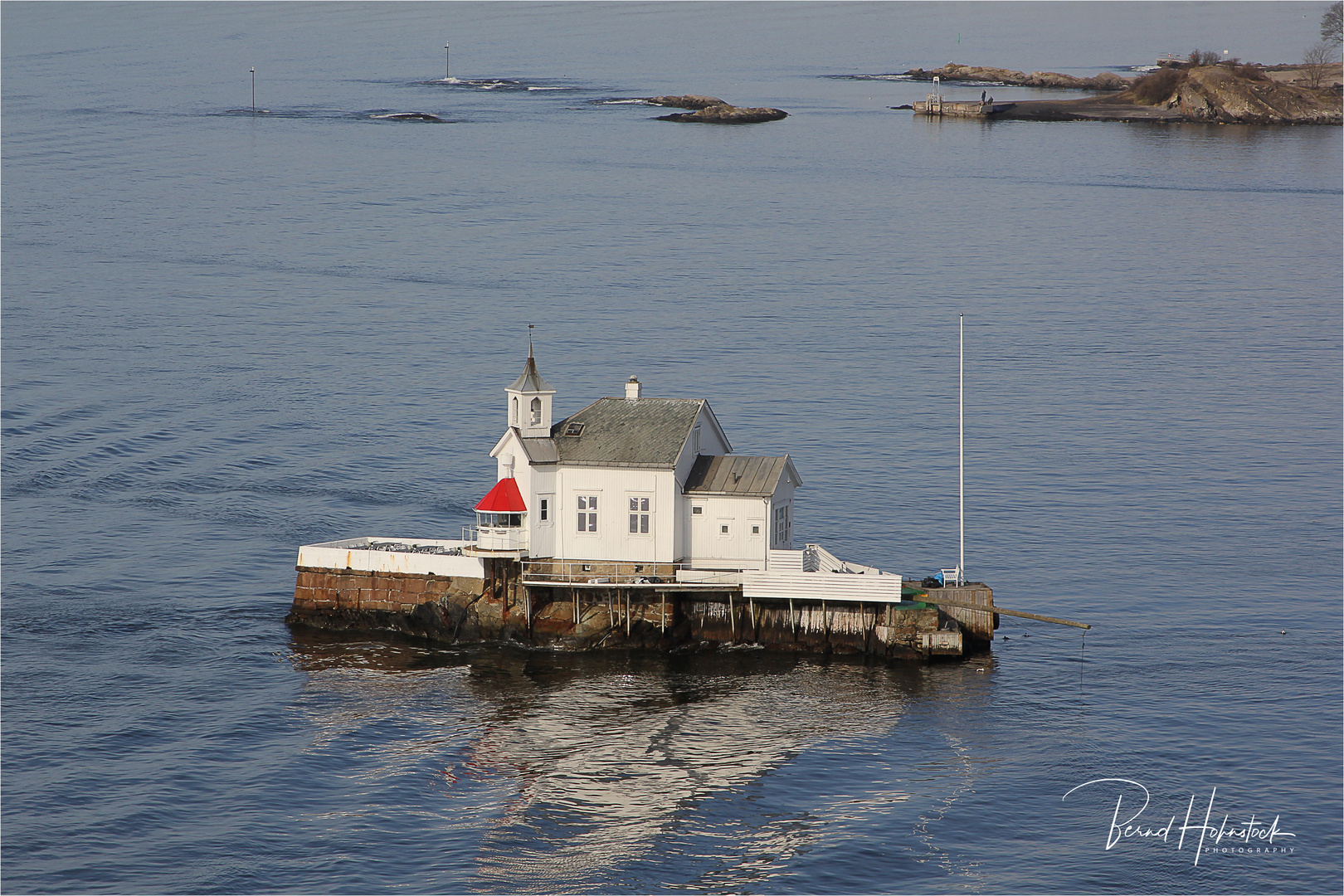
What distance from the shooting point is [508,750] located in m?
45.7

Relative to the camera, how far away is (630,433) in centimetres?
5603

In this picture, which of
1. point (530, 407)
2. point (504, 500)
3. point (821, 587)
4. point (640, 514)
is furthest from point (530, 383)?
point (821, 587)

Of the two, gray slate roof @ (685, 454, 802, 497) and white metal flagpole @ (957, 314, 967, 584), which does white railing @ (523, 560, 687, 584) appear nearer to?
gray slate roof @ (685, 454, 802, 497)

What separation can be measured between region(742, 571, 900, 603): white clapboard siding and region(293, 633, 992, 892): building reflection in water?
256 centimetres

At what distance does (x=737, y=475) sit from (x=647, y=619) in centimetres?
652

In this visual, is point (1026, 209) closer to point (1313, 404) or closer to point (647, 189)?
point (647, 189)

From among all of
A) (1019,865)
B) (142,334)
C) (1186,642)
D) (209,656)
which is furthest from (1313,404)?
(142,334)

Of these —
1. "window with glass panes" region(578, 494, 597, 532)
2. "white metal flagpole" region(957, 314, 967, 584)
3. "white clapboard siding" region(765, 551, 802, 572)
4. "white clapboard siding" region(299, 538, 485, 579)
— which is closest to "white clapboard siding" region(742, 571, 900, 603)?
"white clapboard siding" region(765, 551, 802, 572)

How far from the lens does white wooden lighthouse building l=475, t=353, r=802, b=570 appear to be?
54.8 m

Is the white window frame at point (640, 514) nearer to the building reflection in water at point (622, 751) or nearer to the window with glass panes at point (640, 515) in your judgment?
the window with glass panes at point (640, 515)

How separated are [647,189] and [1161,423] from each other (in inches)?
3474

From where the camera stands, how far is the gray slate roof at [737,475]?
54781mm

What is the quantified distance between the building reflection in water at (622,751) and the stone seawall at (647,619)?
0.79 meters

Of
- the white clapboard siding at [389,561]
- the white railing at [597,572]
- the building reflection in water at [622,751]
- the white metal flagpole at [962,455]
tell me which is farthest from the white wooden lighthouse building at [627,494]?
the white metal flagpole at [962,455]
